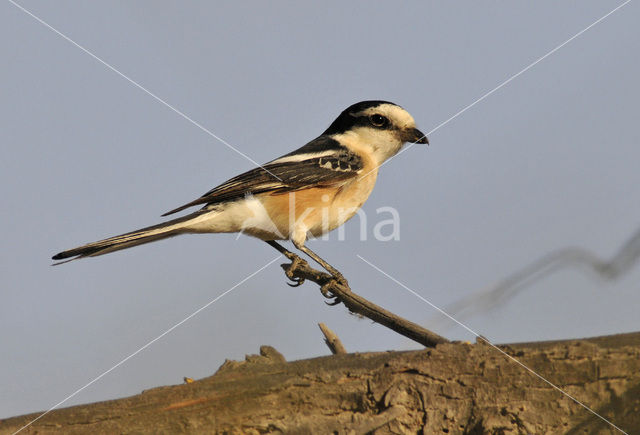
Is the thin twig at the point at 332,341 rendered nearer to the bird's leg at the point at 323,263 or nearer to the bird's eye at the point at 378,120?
the bird's leg at the point at 323,263

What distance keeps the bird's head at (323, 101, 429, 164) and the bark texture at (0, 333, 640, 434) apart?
3575 mm

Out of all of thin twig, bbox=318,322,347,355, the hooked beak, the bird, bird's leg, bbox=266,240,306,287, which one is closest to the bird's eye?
the bird

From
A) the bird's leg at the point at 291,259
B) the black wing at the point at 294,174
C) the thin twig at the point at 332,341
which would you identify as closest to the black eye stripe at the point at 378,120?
the black wing at the point at 294,174

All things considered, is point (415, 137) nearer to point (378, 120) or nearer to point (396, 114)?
point (396, 114)

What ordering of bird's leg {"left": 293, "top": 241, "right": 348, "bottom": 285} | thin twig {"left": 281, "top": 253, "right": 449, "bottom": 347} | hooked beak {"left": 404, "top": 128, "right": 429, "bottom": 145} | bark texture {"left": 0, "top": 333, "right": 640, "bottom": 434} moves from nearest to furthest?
1. bark texture {"left": 0, "top": 333, "right": 640, "bottom": 434}
2. thin twig {"left": 281, "top": 253, "right": 449, "bottom": 347}
3. bird's leg {"left": 293, "top": 241, "right": 348, "bottom": 285}
4. hooked beak {"left": 404, "top": 128, "right": 429, "bottom": 145}

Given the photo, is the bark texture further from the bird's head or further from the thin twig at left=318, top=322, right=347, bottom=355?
the bird's head

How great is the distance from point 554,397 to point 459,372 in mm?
379

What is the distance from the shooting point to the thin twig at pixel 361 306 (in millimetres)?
3174

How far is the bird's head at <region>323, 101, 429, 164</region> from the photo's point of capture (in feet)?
20.6

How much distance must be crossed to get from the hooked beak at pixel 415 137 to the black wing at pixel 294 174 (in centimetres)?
55

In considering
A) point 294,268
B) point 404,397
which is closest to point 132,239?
point 294,268

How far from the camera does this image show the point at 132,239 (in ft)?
15.4

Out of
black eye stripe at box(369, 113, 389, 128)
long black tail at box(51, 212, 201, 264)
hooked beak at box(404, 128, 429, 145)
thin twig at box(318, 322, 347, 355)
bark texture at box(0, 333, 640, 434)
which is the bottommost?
bark texture at box(0, 333, 640, 434)

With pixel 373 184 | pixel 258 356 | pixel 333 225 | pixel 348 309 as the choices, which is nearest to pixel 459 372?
pixel 258 356
